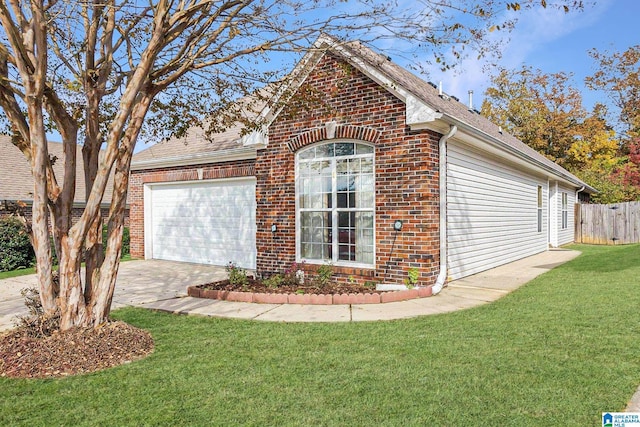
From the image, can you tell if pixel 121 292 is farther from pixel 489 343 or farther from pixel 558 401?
pixel 558 401

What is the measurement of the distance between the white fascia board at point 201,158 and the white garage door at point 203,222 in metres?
0.59

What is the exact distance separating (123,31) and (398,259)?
5362mm

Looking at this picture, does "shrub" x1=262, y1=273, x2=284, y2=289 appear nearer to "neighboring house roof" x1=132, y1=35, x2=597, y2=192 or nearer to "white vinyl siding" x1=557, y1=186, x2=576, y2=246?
"neighboring house roof" x1=132, y1=35, x2=597, y2=192

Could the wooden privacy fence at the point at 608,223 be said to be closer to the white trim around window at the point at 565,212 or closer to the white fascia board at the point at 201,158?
the white trim around window at the point at 565,212

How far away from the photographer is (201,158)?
458 inches

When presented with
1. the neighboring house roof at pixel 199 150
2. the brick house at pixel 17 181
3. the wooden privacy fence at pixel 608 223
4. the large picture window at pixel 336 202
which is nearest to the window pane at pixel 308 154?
the large picture window at pixel 336 202

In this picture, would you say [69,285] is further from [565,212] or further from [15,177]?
[565,212]

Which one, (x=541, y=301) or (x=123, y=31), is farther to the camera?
(x=541, y=301)

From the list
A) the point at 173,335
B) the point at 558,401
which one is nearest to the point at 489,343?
the point at 558,401

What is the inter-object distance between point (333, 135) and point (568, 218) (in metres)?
15.4

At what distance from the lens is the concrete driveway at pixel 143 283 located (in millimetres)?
7129

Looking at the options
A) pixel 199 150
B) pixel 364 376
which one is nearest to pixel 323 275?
pixel 364 376

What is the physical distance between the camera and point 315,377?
3.83 meters

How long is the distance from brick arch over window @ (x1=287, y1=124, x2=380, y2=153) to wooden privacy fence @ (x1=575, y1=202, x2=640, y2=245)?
52.9 feet
